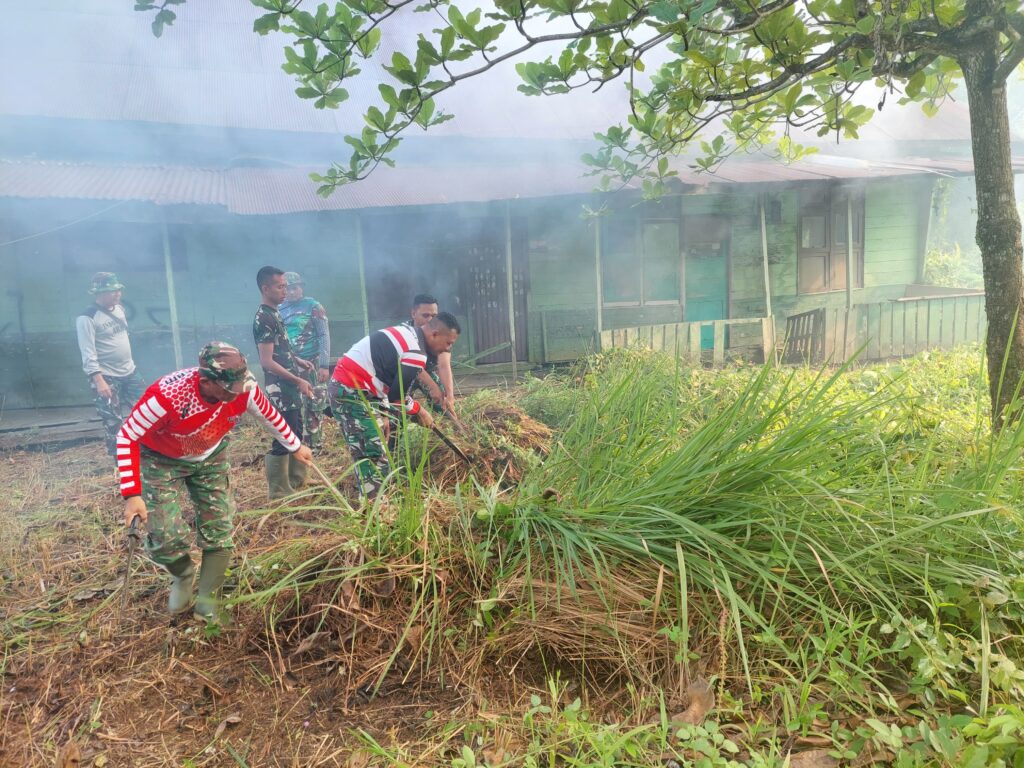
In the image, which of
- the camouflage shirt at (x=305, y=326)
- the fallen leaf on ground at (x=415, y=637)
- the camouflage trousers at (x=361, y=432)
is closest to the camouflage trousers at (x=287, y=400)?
the camouflage shirt at (x=305, y=326)

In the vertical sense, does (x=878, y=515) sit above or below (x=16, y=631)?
above

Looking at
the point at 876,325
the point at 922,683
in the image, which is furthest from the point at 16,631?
the point at 876,325

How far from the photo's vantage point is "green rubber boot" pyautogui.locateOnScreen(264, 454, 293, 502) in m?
5.02

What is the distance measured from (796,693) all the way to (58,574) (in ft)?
13.3

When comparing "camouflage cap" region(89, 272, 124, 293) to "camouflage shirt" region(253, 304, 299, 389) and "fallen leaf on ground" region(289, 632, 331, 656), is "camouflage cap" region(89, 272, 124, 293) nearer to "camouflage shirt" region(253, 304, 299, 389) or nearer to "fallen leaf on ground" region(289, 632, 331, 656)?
"camouflage shirt" region(253, 304, 299, 389)

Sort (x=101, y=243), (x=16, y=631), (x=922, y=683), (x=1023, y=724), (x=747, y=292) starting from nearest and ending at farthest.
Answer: (x=1023, y=724)
(x=922, y=683)
(x=16, y=631)
(x=101, y=243)
(x=747, y=292)

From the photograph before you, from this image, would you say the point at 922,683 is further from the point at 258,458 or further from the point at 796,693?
the point at 258,458

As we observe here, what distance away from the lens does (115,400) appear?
248 inches

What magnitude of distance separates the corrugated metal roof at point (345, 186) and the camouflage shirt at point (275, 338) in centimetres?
310

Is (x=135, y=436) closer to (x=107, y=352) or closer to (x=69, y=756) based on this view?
(x=69, y=756)

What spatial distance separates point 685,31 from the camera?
2.21m

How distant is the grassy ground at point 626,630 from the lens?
1.98 m

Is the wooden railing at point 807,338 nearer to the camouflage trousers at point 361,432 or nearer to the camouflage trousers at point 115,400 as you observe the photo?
the camouflage trousers at point 361,432

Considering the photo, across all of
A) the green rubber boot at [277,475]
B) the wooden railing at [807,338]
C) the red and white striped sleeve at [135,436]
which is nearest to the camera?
the red and white striped sleeve at [135,436]
